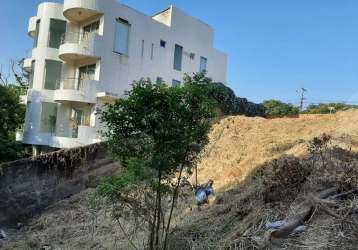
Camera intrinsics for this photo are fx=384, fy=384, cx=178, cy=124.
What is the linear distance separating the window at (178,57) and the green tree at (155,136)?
14.9 m

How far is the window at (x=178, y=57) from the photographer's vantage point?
21281 millimetres

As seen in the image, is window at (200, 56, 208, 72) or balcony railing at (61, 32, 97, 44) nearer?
balcony railing at (61, 32, 97, 44)

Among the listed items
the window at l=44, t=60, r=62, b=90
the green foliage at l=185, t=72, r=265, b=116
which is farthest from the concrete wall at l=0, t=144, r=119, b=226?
the window at l=44, t=60, r=62, b=90

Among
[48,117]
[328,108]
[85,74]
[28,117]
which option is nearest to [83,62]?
[85,74]

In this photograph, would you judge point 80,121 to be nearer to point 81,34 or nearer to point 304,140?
point 81,34

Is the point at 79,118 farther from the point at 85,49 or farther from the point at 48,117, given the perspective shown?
the point at 85,49

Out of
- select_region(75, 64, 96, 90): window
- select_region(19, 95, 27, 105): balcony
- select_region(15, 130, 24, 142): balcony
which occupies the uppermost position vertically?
select_region(75, 64, 96, 90): window

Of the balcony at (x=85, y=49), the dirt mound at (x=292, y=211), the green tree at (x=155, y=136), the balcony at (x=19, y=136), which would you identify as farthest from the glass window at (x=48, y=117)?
the green tree at (x=155, y=136)

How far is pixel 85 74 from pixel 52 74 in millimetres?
1806

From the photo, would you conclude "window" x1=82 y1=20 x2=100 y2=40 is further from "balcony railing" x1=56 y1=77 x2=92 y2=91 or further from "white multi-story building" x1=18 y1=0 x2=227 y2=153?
"balcony railing" x1=56 y1=77 x2=92 y2=91

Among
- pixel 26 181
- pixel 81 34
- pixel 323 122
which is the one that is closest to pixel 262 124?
pixel 323 122

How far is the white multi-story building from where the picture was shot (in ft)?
57.3

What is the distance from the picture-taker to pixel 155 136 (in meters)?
6.55

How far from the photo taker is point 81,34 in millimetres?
18797
